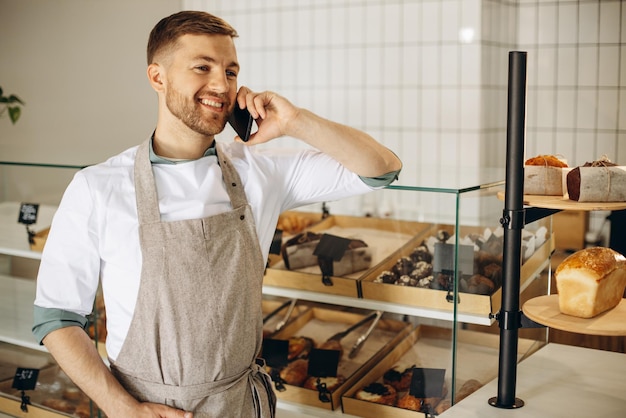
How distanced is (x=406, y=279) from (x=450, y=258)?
17 cm

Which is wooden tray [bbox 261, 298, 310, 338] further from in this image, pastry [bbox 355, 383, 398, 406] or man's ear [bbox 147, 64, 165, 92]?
man's ear [bbox 147, 64, 165, 92]

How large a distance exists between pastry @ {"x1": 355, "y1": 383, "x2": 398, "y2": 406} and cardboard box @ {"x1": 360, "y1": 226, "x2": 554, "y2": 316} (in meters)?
0.28

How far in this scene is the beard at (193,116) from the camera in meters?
1.54

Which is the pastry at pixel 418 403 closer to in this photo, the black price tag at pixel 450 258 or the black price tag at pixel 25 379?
the black price tag at pixel 450 258

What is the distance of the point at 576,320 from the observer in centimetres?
154

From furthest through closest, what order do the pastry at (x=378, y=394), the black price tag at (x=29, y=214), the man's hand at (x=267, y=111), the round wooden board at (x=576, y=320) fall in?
the black price tag at (x=29, y=214), the pastry at (x=378, y=394), the man's hand at (x=267, y=111), the round wooden board at (x=576, y=320)

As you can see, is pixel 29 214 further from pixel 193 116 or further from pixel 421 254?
pixel 421 254

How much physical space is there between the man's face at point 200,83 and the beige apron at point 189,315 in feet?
0.50

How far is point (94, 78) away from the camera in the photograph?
4445mm

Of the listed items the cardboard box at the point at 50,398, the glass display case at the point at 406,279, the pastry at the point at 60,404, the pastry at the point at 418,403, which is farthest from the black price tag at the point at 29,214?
the pastry at the point at 418,403

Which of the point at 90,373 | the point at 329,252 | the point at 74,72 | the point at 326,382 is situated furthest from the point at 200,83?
the point at 74,72

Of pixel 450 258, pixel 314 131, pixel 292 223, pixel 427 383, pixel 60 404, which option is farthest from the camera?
pixel 60 404

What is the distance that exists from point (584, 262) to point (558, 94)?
2.95m

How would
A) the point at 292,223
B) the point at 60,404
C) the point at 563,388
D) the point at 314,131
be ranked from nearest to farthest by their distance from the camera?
1. the point at 314,131
2. the point at 563,388
3. the point at 292,223
4. the point at 60,404
